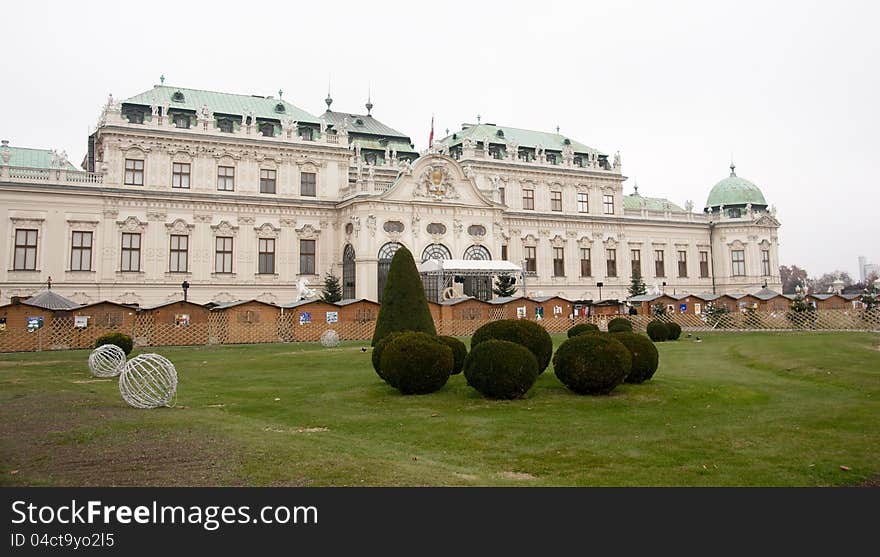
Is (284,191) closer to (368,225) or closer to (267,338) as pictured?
(368,225)

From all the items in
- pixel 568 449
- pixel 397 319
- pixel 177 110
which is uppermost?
pixel 177 110

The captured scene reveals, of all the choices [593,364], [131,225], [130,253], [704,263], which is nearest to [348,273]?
[130,253]

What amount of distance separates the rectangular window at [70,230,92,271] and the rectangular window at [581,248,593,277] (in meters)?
44.0

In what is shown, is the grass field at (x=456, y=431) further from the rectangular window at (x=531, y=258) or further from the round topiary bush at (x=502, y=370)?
the rectangular window at (x=531, y=258)

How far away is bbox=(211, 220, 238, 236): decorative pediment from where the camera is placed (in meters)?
52.9

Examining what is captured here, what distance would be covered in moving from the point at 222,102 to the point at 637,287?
1658 inches

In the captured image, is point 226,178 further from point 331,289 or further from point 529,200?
point 529,200

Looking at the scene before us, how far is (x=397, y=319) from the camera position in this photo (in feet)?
77.6

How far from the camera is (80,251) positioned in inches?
1937

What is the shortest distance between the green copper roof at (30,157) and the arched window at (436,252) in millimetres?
30591

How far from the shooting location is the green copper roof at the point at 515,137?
214 feet

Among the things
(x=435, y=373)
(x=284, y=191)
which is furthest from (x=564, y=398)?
(x=284, y=191)

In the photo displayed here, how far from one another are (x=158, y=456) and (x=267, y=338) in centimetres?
3026

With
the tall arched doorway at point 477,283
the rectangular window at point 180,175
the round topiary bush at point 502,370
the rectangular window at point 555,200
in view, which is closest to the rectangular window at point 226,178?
the rectangular window at point 180,175
